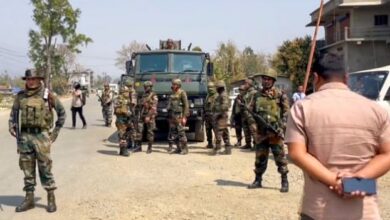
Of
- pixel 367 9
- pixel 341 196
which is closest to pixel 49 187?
pixel 341 196

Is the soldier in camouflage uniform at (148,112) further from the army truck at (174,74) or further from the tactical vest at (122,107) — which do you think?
the army truck at (174,74)

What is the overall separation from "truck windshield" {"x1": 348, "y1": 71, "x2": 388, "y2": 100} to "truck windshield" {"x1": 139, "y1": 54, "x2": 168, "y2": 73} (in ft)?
15.9

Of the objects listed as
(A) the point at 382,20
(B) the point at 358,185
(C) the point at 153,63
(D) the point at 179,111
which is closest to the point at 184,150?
(D) the point at 179,111

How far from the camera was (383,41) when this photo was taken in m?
37.9

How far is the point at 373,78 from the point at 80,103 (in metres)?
10.5

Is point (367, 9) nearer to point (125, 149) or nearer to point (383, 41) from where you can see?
point (383, 41)

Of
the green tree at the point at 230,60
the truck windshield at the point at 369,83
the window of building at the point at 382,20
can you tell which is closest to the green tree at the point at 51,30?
the green tree at the point at 230,60

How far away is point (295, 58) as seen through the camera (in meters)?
41.3

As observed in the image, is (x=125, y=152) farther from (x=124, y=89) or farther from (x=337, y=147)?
(x=337, y=147)

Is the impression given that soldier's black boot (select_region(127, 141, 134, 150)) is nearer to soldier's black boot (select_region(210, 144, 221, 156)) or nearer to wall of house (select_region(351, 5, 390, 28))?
soldier's black boot (select_region(210, 144, 221, 156))

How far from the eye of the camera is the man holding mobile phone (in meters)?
2.86

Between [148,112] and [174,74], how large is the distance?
186 centimetres

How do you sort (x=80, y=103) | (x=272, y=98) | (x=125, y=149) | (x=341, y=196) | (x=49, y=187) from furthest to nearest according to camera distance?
(x=80, y=103), (x=125, y=149), (x=272, y=98), (x=49, y=187), (x=341, y=196)

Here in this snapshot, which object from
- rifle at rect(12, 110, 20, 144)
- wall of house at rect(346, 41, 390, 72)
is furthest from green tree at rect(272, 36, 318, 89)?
rifle at rect(12, 110, 20, 144)
